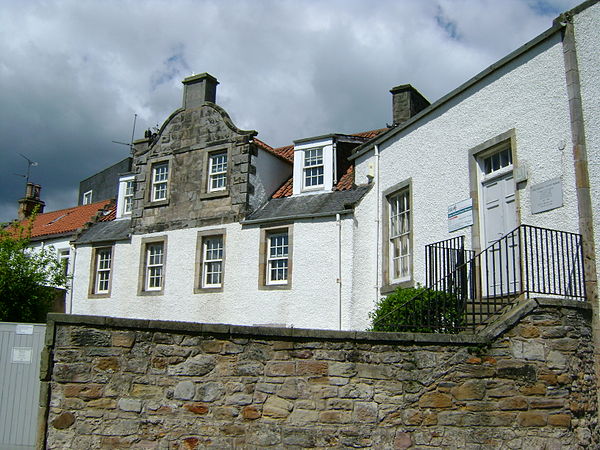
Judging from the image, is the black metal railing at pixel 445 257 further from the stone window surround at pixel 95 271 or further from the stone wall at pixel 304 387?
the stone window surround at pixel 95 271

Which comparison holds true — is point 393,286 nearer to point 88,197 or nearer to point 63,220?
point 63,220

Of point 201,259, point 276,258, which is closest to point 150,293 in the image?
point 201,259

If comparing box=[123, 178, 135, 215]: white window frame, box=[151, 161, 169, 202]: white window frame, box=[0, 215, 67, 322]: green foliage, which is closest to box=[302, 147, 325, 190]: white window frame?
box=[151, 161, 169, 202]: white window frame

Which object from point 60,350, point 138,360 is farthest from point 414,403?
point 60,350

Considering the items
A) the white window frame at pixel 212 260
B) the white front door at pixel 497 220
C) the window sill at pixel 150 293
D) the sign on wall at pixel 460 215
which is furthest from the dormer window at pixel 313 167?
the white front door at pixel 497 220

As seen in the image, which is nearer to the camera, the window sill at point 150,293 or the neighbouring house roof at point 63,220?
the window sill at point 150,293

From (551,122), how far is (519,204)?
4.55 ft

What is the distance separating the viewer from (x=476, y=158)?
11.9 m

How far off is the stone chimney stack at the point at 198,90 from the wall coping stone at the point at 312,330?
42.8 feet

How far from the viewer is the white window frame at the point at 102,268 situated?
20656 mm

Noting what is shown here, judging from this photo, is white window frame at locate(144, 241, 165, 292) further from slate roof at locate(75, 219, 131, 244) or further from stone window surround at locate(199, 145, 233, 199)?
stone window surround at locate(199, 145, 233, 199)

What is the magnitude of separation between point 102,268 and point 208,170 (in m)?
5.13

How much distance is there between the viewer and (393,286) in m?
14.1

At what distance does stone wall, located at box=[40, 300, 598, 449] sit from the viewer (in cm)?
762
